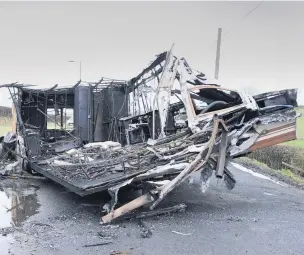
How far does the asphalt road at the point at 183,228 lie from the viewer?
219 inches

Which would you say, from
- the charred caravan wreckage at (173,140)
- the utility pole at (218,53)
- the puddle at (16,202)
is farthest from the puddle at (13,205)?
the utility pole at (218,53)

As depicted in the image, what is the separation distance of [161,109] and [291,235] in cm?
536

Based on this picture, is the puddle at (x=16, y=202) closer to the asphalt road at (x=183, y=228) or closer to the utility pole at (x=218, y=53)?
the asphalt road at (x=183, y=228)

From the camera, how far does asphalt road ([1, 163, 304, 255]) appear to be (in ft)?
18.3

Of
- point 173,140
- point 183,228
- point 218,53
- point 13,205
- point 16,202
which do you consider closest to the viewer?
point 183,228

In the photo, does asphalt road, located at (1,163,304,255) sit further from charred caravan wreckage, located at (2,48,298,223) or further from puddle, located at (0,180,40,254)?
charred caravan wreckage, located at (2,48,298,223)

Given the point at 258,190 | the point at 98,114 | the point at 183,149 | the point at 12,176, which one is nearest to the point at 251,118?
the point at 183,149

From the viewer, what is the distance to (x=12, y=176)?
37.9 ft

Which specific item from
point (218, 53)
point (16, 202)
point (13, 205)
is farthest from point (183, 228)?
point (218, 53)

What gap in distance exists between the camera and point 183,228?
21.7 feet

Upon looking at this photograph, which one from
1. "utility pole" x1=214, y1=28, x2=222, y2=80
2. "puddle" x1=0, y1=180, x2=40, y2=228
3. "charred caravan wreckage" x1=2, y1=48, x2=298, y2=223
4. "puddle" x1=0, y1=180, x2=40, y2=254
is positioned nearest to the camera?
"puddle" x1=0, y1=180, x2=40, y2=254

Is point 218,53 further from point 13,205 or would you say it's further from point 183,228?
point 183,228

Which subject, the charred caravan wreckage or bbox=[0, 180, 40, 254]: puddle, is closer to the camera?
bbox=[0, 180, 40, 254]: puddle

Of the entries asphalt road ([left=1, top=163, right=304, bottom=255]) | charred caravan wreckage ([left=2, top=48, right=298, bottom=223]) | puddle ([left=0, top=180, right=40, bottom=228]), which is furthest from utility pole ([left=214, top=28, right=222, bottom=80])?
puddle ([left=0, top=180, right=40, bottom=228])
